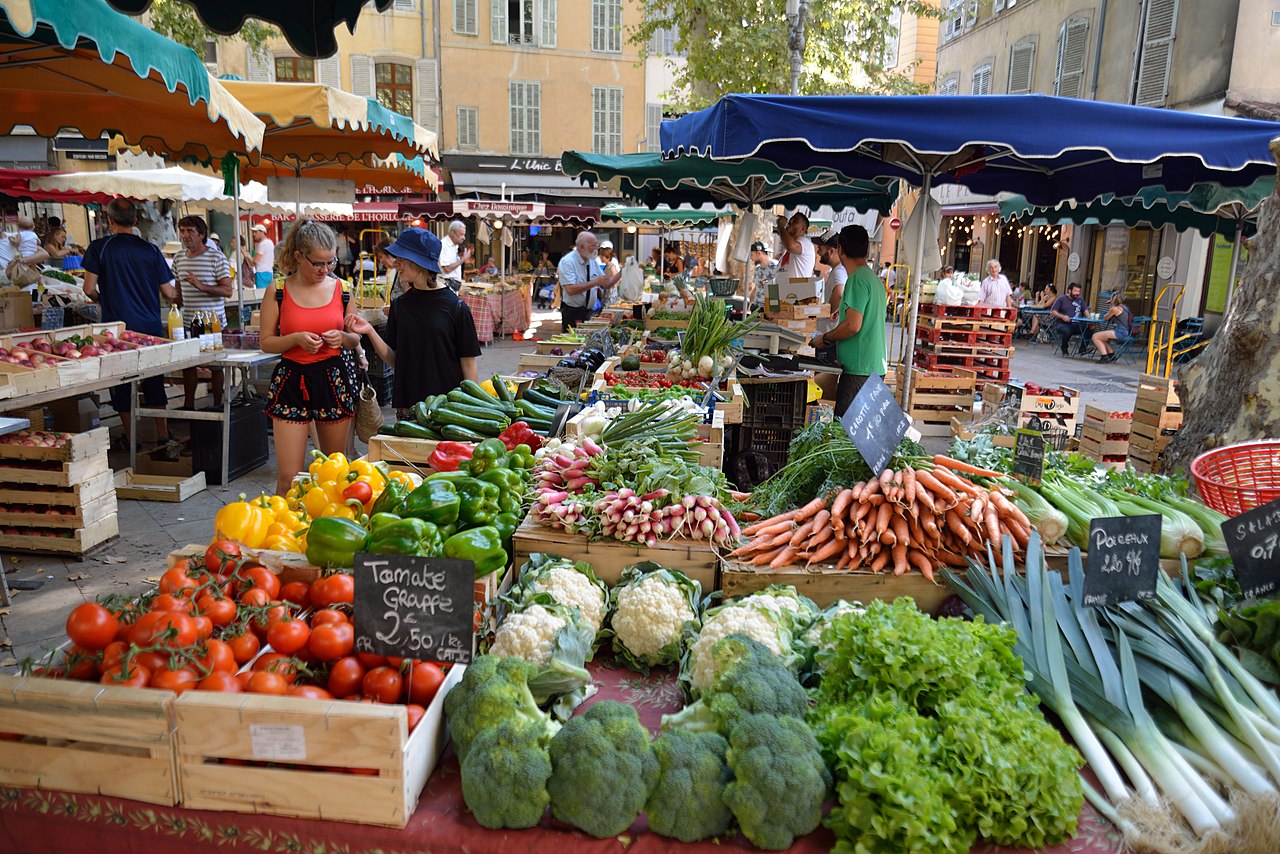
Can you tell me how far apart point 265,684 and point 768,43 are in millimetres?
16899

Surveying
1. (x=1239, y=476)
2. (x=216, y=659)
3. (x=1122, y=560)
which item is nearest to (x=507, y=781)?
(x=216, y=659)

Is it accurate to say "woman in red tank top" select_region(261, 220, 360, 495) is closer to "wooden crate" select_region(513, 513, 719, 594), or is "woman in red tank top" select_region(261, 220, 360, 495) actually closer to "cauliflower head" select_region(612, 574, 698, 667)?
"wooden crate" select_region(513, 513, 719, 594)

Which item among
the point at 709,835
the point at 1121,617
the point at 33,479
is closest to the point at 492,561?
the point at 709,835

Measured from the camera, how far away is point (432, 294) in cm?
507

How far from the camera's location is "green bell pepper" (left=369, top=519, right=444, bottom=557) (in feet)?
7.93

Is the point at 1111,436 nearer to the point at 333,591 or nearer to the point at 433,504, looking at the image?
the point at 433,504

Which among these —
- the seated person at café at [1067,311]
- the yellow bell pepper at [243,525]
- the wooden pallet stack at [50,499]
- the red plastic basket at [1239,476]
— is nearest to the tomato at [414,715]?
the yellow bell pepper at [243,525]

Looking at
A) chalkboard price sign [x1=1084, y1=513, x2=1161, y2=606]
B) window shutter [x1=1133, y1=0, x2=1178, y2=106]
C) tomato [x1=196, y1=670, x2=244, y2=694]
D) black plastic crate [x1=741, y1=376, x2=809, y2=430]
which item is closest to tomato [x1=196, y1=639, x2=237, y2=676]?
tomato [x1=196, y1=670, x2=244, y2=694]

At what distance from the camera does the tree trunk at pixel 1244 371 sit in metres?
4.71

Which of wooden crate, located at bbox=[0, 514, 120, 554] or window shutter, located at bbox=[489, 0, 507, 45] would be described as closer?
wooden crate, located at bbox=[0, 514, 120, 554]

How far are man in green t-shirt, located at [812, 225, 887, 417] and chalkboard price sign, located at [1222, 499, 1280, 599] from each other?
387 cm

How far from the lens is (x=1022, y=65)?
21406 millimetres

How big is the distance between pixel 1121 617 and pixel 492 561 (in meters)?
1.90

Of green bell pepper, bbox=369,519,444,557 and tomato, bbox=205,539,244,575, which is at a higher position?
green bell pepper, bbox=369,519,444,557
